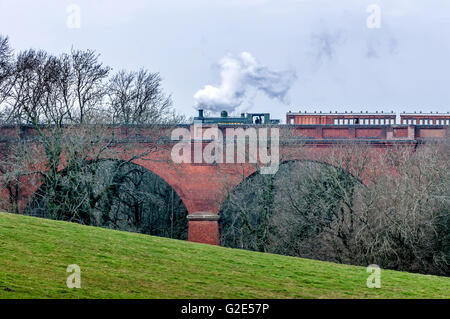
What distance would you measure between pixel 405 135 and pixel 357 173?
453 centimetres

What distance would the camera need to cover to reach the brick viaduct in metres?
33.0

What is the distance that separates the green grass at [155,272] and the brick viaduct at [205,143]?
12.4 m

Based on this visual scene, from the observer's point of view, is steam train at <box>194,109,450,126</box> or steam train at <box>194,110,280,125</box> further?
steam train at <box>194,109,450,126</box>

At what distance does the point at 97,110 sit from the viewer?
33438 millimetres

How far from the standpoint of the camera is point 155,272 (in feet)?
49.9

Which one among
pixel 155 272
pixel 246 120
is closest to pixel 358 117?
pixel 246 120

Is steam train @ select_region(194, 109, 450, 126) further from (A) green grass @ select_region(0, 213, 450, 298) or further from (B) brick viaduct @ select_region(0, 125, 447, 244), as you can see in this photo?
(A) green grass @ select_region(0, 213, 450, 298)

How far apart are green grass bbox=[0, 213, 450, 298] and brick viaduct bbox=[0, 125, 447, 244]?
1238 cm

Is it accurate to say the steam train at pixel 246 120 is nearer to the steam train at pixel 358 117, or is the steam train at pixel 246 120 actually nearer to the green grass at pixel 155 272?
the steam train at pixel 358 117

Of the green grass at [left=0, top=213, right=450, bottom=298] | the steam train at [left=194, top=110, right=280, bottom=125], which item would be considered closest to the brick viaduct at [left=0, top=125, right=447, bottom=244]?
the steam train at [left=194, top=110, right=280, bottom=125]

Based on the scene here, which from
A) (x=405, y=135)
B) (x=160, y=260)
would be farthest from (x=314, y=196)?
(x=160, y=260)


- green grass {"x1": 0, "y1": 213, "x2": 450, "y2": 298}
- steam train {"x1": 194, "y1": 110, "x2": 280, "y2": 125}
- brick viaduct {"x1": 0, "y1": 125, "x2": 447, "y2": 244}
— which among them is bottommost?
green grass {"x1": 0, "y1": 213, "x2": 450, "y2": 298}

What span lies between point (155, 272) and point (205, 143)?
737 inches

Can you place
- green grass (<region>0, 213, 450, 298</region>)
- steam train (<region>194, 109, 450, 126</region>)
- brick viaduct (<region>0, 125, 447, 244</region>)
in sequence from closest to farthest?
green grass (<region>0, 213, 450, 298</region>) → brick viaduct (<region>0, 125, 447, 244</region>) → steam train (<region>194, 109, 450, 126</region>)
